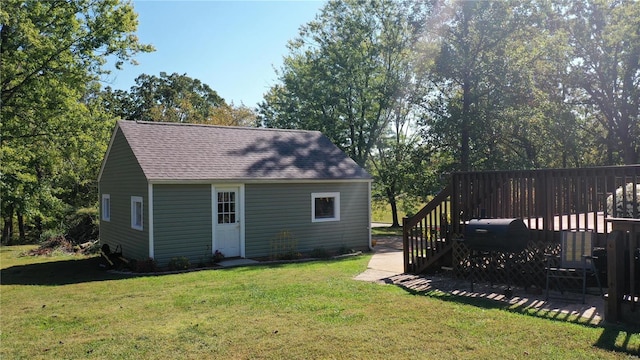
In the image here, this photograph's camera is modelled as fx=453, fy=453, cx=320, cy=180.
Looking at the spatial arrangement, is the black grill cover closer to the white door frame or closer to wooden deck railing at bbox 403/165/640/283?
wooden deck railing at bbox 403/165/640/283

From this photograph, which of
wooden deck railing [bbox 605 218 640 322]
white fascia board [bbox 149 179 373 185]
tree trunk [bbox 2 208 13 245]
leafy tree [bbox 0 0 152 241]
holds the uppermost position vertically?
leafy tree [bbox 0 0 152 241]

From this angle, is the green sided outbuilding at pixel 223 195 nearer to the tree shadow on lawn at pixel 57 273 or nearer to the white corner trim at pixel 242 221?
the white corner trim at pixel 242 221

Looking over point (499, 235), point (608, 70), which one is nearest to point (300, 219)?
point (499, 235)

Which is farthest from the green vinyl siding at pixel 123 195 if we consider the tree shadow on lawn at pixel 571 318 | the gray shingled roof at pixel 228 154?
the tree shadow on lawn at pixel 571 318

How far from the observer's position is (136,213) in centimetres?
1381

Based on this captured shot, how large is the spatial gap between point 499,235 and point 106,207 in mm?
14286

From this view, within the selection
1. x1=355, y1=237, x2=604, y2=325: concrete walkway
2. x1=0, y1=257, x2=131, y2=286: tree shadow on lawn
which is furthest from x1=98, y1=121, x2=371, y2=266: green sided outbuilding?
x1=355, y1=237, x2=604, y2=325: concrete walkway

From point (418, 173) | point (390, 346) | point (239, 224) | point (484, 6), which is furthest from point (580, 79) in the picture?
point (390, 346)

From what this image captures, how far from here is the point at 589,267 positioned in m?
6.68

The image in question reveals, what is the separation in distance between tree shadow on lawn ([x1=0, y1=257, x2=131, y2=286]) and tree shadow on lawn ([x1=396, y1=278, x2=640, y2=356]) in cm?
810

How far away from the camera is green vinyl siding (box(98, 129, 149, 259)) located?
12953 millimetres

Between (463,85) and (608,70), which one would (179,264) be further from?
(608,70)

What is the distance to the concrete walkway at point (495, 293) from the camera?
6.19 meters

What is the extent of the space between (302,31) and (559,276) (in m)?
24.7
